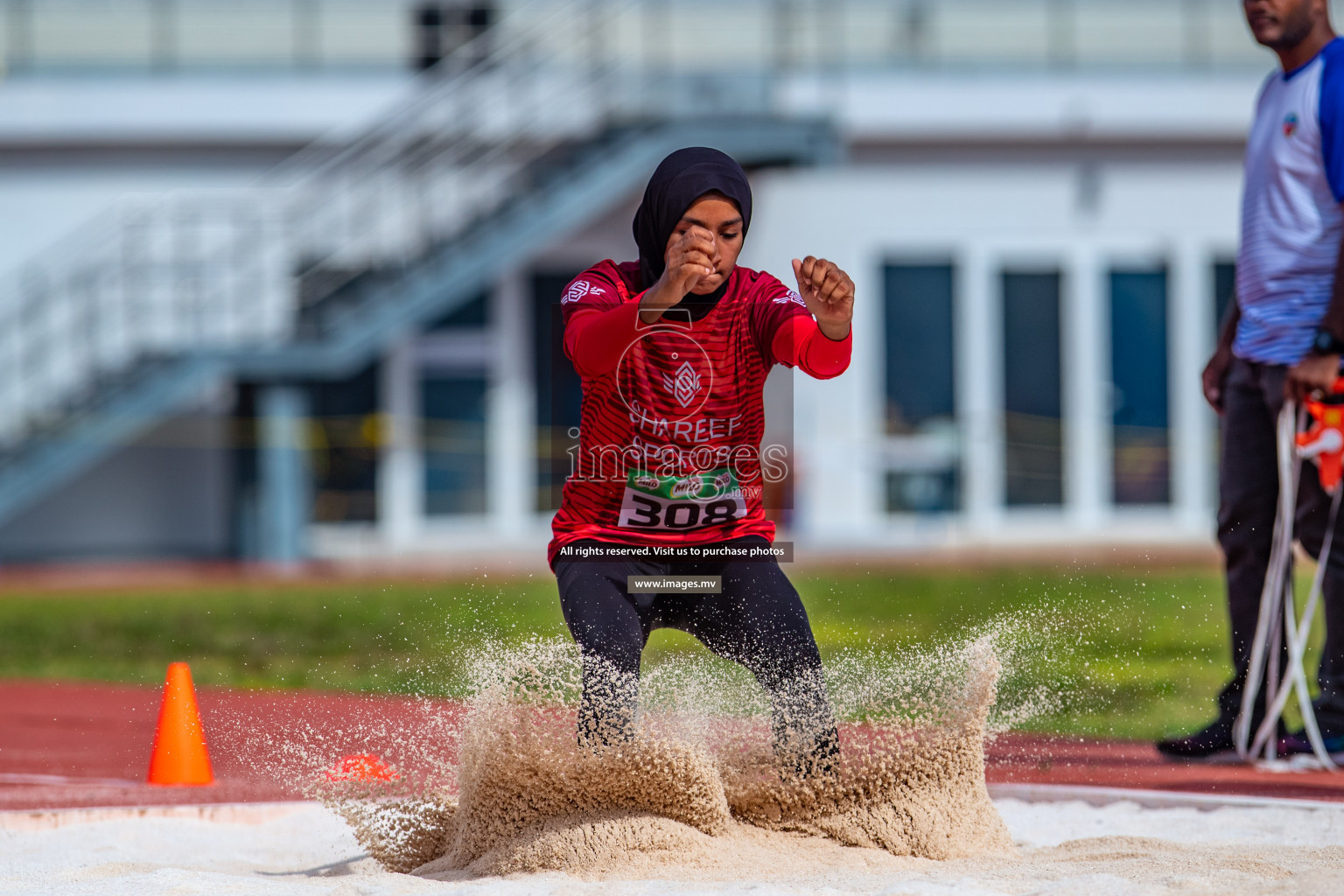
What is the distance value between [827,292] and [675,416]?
49 centimetres

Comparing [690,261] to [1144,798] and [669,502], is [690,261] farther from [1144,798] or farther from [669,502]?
[1144,798]

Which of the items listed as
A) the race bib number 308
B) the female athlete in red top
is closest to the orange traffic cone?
the female athlete in red top

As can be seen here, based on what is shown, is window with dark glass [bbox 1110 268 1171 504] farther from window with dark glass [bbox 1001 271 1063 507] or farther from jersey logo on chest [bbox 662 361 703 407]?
jersey logo on chest [bbox 662 361 703 407]

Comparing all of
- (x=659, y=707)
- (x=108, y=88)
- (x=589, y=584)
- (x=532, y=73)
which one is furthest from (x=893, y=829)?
(x=108, y=88)

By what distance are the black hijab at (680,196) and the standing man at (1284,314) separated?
2.35 metres

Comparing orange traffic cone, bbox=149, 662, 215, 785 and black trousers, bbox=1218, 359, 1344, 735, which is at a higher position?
black trousers, bbox=1218, 359, 1344, 735

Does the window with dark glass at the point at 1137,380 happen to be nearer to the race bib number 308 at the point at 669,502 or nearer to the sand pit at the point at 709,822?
the sand pit at the point at 709,822

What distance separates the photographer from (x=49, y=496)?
695 inches

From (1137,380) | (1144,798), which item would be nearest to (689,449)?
(1144,798)

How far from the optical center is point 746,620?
384 cm

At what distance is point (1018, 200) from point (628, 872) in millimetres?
16070

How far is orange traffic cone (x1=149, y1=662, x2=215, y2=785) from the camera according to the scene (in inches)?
205

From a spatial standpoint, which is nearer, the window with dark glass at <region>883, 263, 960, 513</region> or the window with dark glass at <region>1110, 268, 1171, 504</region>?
the window with dark glass at <region>883, 263, 960, 513</region>

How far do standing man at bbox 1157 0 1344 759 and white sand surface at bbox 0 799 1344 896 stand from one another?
1.08 m
